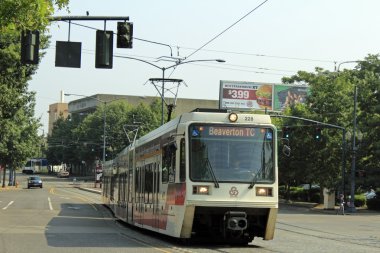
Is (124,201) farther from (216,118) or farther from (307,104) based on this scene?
(307,104)

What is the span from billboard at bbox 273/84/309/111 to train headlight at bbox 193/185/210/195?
2924 inches

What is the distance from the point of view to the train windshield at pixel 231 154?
15.6 meters

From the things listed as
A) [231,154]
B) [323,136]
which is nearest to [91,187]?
[323,136]

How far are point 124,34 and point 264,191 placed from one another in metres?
6.30

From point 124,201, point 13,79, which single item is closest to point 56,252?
point 124,201

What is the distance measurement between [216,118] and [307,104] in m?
45.5

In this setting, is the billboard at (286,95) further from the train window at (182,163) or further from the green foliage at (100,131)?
the train window at (182,163)

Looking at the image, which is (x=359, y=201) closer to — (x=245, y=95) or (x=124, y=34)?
(x=245, y=95)

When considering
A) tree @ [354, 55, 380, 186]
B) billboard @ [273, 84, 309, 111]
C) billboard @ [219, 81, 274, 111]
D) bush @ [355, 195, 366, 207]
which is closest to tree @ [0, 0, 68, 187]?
Answer: billboard @ [219, 81, 274, 111]

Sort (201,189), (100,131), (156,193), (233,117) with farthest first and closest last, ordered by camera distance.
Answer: (100,131) → (156,193) → (233,117) → (201,189)

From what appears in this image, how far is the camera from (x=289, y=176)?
5966 cm

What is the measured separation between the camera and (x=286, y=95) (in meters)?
89.1

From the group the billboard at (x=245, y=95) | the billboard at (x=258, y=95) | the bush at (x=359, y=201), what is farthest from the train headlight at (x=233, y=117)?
the billboard at (x=245, y=95)

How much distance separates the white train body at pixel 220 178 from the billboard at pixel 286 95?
240 ft
